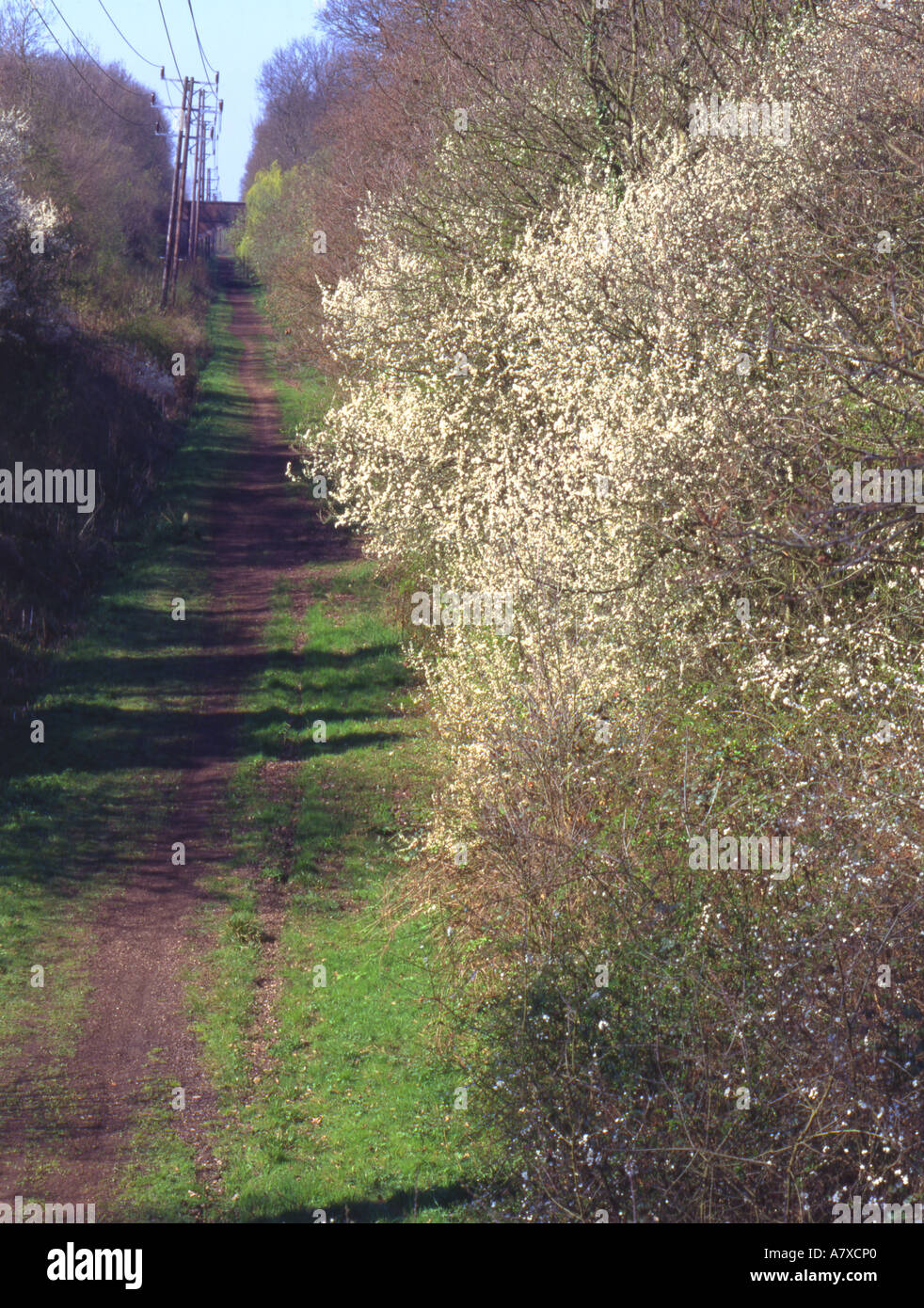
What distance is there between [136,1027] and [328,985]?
4.78 ft

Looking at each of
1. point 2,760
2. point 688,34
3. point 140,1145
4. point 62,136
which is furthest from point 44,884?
point 62,136

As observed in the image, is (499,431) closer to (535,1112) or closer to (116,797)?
(116,797)

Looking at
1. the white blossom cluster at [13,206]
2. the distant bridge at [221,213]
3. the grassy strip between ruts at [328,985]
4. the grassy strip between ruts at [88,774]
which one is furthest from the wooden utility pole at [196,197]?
the grassy strip between ruts at [328,985]

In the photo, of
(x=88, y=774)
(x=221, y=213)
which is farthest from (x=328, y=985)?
(x=221, y=213)

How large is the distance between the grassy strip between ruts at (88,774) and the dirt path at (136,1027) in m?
0.11

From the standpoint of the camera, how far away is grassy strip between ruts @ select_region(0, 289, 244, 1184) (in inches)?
332

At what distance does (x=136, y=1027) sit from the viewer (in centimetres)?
795

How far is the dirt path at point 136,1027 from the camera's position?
20.7 feet

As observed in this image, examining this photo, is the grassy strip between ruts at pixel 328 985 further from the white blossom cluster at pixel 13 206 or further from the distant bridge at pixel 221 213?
the distant bridge at pixel 221 213

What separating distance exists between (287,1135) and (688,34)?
14467 mm

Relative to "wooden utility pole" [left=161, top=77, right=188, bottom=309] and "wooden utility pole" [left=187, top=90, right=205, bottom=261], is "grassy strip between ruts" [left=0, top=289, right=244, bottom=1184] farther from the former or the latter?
"wooden utility pole" [left=187, top=90, right=205, bottom=261]

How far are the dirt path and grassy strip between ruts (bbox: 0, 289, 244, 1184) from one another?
0.11m

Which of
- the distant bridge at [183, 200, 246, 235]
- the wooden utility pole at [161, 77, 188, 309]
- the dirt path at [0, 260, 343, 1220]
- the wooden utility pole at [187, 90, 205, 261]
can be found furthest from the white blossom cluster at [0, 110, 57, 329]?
the distant bridge at [183, 200, 246, 235]

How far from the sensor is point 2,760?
40.1 ft
